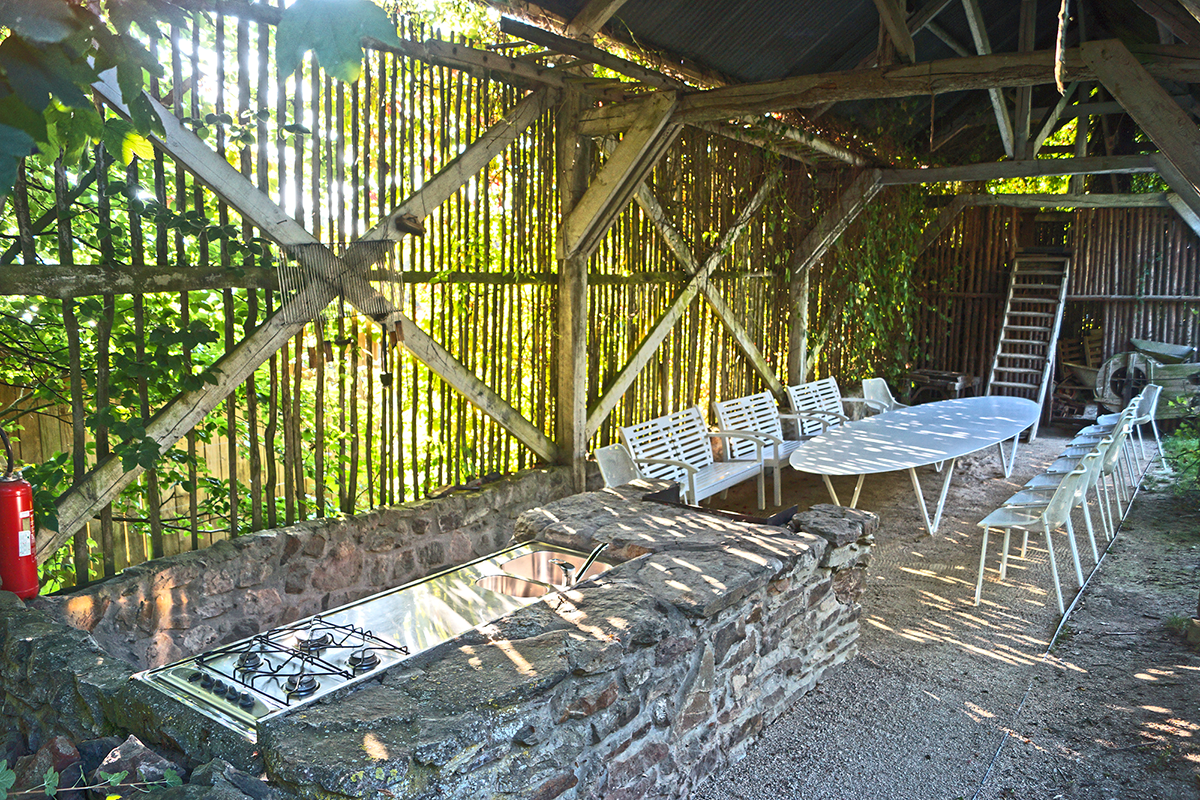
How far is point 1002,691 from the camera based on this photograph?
12.5 feet

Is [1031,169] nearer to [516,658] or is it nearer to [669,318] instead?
[669,318]

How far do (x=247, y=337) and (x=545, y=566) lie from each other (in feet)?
5.38

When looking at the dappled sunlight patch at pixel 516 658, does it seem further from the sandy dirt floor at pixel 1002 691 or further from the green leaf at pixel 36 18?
the green leaf at pixel 36 18

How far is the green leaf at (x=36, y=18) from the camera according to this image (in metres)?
1.30

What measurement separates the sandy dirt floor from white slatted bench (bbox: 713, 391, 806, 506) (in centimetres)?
110

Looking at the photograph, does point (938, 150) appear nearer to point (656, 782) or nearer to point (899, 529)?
point (899, 529)

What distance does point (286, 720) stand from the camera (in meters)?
2.07

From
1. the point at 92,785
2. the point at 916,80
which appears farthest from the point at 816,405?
the point at 92,785

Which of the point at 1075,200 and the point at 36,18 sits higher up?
the point at 1075,200

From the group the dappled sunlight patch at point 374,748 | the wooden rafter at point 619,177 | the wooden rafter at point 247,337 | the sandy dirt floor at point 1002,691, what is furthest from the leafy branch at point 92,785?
the wooden rafter at point 619,177

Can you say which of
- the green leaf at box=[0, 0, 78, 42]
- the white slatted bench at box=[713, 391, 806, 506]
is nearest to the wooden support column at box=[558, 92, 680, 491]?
the white slatted bench at box=[713, 391, 806, 506]

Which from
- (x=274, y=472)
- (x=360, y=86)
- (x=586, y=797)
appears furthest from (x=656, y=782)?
(x=360, y=86)

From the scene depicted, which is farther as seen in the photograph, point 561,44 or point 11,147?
point 561,44

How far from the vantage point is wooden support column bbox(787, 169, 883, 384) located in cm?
824
